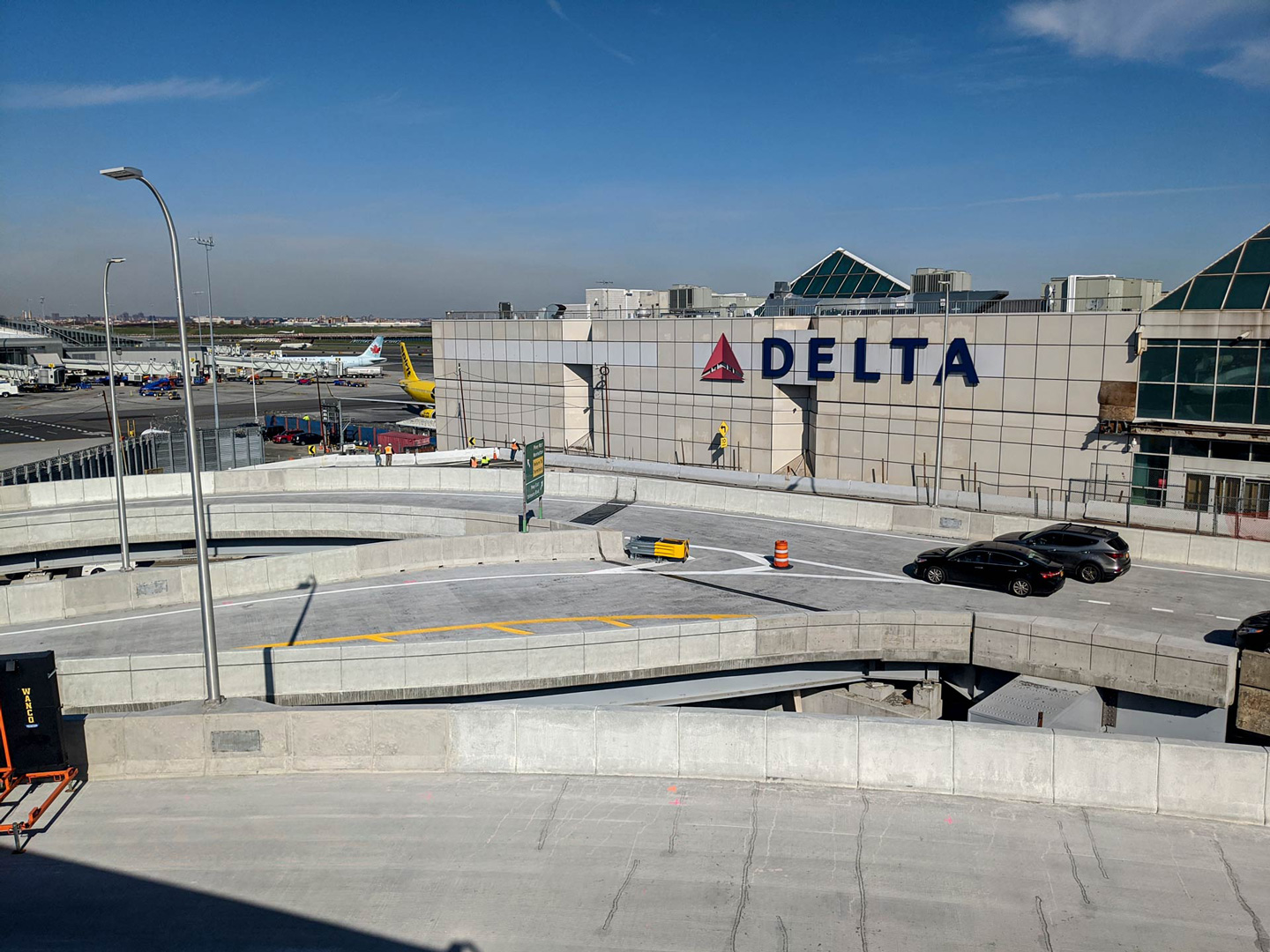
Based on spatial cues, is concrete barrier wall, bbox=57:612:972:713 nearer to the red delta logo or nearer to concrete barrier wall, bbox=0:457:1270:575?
concrete barrier wall, bbox=0:457:1270:575

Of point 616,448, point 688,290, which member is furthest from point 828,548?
point 688,290

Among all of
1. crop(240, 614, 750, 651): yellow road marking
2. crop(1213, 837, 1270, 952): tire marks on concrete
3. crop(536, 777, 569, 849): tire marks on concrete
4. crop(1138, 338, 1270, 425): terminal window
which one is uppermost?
crop(1138, 338, 1270, 425): terminal window

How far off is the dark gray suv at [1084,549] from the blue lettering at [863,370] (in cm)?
1828

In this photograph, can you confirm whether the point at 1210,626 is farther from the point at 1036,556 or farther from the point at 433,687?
the point at 433,687

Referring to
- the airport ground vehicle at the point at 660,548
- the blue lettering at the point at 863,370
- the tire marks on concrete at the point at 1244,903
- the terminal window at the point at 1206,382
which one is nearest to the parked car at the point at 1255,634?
the tire marks on concrete at the point at 1244,903

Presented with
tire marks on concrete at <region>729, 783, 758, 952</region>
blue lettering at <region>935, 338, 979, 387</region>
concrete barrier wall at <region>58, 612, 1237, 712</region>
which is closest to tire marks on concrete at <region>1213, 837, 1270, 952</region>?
tire marks on concrete at <region>729, 783, 758, 952</region>

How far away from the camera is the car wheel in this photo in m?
26.4

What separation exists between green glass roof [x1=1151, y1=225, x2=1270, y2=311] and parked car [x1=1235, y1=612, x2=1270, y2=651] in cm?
1978

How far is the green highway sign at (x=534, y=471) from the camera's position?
31047 mm

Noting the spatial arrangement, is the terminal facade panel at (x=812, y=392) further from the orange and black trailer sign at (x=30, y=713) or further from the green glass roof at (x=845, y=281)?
the orange and black trailer sign at (x=30, y=713)

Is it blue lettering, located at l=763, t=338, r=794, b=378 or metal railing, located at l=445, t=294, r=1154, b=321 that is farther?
blue lettering, located at l=763, t=338, r=794, b=378

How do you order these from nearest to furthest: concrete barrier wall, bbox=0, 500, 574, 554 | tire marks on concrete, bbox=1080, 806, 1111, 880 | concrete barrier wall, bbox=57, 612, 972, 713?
tire marks on concrete, bbox=1080, 806, 1111, 880
concrete barrier wall, bbox=57, 612, 972, 713
concrete barrier wall, bbox=0, 500, 574, 554

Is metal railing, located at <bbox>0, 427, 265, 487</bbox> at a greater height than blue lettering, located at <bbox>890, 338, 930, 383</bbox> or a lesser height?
lesser

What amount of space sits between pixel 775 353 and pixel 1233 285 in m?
20.5
